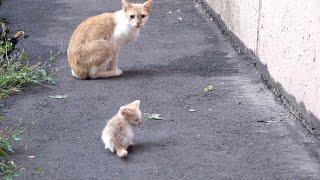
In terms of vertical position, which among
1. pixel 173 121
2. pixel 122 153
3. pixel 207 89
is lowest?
pixel 207 89

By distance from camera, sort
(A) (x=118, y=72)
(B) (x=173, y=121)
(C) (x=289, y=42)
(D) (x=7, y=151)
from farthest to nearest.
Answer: (A) (x=118, y=72), (C) (x=289, y=42), (B) (x=173, y=121), (D) (x=7, y=151)

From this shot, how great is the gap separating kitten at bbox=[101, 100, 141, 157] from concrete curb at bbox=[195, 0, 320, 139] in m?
1.48

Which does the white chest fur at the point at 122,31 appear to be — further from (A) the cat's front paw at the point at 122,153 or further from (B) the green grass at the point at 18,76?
(A) the cat's front paw at the point at 122,153

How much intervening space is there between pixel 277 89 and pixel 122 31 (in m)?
1.82

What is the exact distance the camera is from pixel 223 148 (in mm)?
5207

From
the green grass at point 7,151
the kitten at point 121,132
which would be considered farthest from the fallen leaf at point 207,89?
Result: the green grass at point 7,151

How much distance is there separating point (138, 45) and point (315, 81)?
3.90m

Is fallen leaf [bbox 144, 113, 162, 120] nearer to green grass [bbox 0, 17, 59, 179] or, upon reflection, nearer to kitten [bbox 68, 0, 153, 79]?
green grass [bbox 0, 17, 59, 179]

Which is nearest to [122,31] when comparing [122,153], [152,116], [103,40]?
[103,40]

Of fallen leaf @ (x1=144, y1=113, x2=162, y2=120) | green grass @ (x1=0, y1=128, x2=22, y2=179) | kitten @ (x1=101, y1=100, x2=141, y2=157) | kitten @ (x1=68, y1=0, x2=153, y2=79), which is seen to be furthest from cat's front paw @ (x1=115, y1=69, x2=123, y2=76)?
kitten @ (x1=101, y1=100, x2=141, y2=157)

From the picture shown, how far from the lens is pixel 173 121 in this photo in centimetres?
588

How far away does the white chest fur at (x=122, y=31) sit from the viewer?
7.10 metres

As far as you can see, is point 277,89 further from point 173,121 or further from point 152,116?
point 152,116

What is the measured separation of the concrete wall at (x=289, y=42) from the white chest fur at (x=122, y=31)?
145cm
